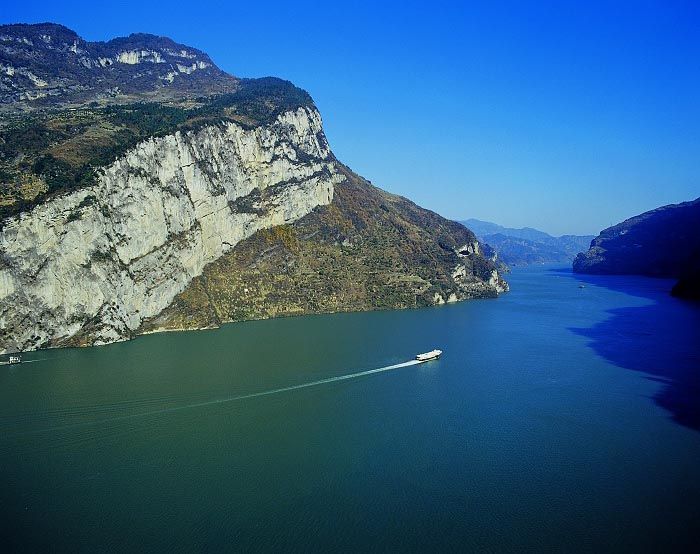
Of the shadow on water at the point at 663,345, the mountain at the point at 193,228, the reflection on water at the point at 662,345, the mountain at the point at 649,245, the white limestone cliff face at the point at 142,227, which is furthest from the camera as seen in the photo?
the mountain at the point at 649,245

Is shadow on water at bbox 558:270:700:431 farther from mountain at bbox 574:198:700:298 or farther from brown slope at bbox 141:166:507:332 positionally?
mountain at bbox 574:198:700:298

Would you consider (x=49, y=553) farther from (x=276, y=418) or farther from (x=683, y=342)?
(x=683, y=342)

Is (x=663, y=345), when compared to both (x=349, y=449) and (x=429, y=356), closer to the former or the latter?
(x=429, y=356)

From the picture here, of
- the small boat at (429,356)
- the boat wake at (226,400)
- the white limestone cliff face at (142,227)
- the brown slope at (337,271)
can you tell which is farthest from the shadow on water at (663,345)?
the white limestone cliff face at (142,227)

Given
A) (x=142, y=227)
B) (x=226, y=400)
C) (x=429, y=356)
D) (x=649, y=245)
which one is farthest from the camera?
(x=649, y=245)

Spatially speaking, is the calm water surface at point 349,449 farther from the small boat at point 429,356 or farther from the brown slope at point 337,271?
the brown slope at point 337,271

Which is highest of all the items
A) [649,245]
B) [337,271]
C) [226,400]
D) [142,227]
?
→ [649,245]

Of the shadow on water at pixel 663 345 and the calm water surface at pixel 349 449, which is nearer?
the calm water surface at pixel 349 449

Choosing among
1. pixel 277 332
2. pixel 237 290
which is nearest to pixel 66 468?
pixel 277 332

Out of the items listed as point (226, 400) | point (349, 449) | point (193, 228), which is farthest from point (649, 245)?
point (349, 449)
